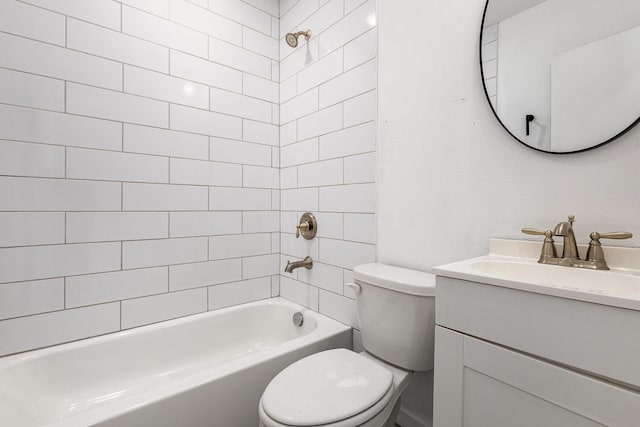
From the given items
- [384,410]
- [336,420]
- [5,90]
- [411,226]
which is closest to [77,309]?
[5,90]

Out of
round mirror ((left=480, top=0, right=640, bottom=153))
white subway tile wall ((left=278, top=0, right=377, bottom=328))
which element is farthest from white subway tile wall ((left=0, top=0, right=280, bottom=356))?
round mirror ((left=480, top=0, right=640, bottom=153))

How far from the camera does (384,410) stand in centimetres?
95

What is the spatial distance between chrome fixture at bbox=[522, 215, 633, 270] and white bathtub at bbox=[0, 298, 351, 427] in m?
0.94

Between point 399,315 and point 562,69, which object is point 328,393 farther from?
point 562,69

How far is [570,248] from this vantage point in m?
0.82

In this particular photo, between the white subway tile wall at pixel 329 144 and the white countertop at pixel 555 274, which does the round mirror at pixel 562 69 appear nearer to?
the white countertop at pixel 555 274

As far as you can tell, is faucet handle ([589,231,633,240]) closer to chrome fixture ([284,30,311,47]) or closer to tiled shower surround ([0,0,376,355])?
tiled shower surround ([0,0,376,355])

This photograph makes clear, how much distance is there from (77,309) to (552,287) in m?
1.77

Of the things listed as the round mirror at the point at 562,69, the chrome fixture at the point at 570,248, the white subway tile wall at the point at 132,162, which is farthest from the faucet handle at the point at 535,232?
the white subway tile wall at the point at 132,162

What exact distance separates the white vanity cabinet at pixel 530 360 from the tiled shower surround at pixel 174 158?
0.70 m

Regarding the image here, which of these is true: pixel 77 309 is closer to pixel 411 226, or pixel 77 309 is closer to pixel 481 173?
pixel 411 226

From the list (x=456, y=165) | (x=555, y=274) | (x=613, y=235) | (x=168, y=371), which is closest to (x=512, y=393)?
(x=555, y=274)

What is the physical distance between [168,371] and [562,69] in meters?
2.03

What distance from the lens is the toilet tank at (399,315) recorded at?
103cm
